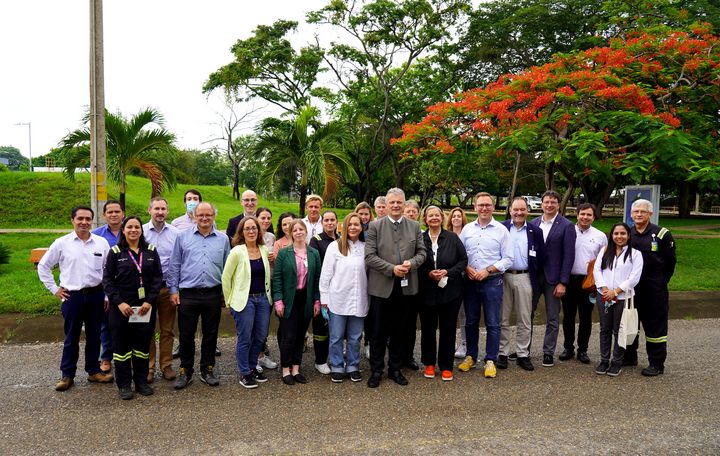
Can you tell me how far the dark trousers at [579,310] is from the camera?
600 centimetres

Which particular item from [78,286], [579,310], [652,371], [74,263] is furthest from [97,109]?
[652,371]

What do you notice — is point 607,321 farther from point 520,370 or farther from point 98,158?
point 98,158

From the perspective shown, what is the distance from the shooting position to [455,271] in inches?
206

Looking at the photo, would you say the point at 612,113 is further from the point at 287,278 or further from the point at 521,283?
the point at 287,278

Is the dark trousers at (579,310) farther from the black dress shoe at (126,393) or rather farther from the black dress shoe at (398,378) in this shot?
the black dress shoe at (126,393)

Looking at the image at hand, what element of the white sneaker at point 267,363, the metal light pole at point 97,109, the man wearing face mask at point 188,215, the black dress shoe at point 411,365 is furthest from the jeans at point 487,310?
the metal light pole at point 97,109

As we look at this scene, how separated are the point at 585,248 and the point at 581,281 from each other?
40 cm

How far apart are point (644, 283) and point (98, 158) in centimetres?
745

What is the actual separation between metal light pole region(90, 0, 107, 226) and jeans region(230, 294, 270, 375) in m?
3.58

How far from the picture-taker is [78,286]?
4938 mm

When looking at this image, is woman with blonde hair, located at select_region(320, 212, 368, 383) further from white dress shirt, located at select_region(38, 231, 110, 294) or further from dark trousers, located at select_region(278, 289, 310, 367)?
white dress shirt, located at select_region(38, 231, 110, 294)

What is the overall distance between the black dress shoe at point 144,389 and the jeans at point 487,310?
11.0 feet

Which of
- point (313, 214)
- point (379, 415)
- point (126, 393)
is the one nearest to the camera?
point (379, 415)

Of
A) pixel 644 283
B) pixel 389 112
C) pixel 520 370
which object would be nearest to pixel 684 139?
pixel 644 283
